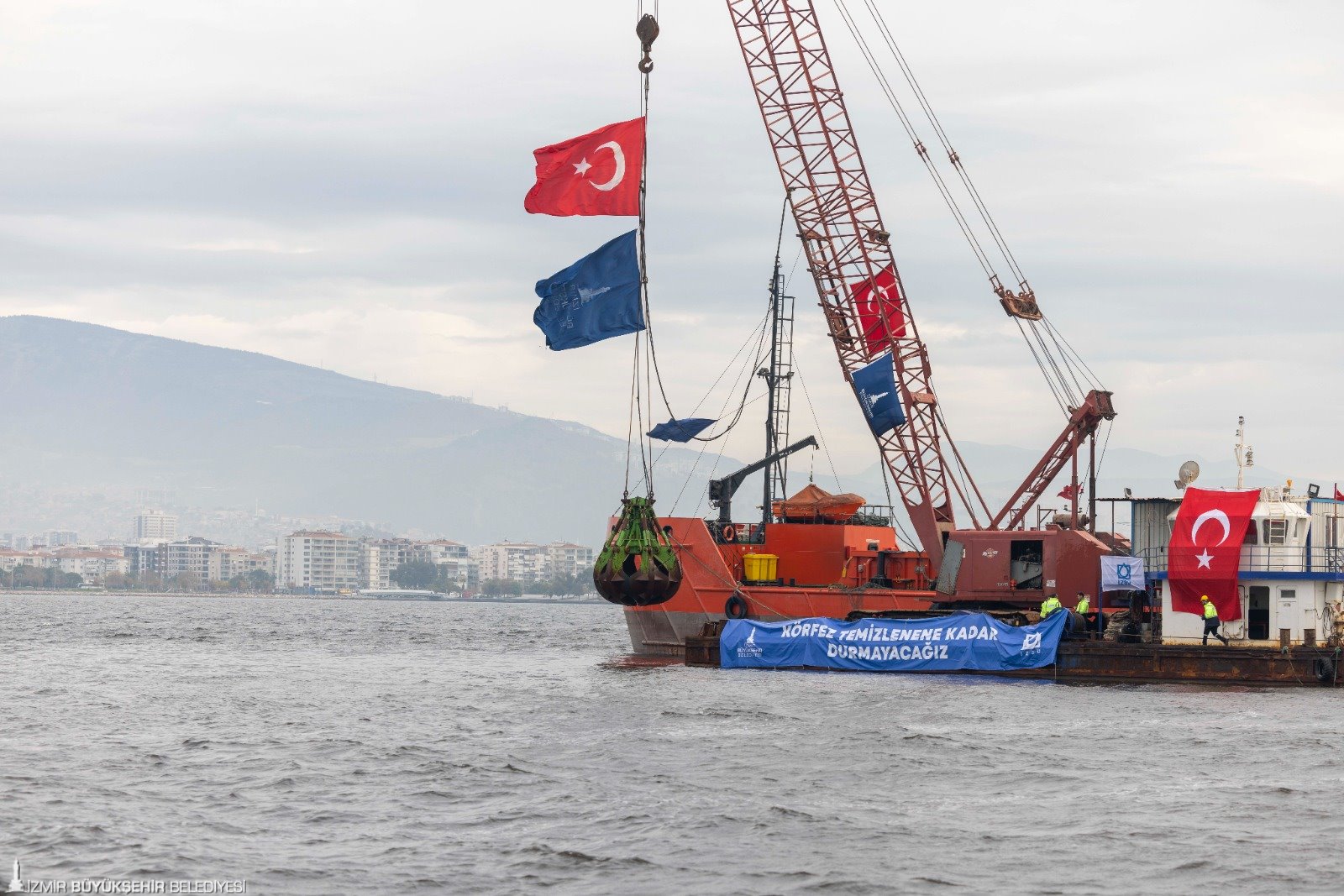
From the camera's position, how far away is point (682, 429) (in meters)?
70.9

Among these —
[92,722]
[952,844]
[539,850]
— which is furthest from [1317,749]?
[92,722]

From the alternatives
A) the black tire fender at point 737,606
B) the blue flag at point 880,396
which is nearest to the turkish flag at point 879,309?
the blue flag at point 880,396

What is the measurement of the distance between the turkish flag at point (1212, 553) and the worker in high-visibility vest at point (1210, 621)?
1.36ft

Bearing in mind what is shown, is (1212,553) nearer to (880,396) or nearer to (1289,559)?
(1289,559)

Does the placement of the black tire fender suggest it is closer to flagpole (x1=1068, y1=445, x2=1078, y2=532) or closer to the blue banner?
the blue banner

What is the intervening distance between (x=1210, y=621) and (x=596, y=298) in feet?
68.0

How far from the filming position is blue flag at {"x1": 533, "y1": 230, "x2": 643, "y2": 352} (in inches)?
1892

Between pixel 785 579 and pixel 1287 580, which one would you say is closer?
pixel 1287 580

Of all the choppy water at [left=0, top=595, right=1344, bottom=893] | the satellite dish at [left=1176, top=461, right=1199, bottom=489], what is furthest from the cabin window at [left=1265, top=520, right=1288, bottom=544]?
the choppy water at [left=0, top=595, right=1344, bottom=893]

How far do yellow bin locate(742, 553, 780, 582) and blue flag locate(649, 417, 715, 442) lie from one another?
6650 millimetres

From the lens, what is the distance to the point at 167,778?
31.1 meters

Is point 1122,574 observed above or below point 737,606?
above

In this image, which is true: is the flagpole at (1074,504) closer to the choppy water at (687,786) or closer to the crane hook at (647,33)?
the choppy water at (687,786)

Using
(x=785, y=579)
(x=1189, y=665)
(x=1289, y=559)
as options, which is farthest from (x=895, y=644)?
(x=785, y=579)
